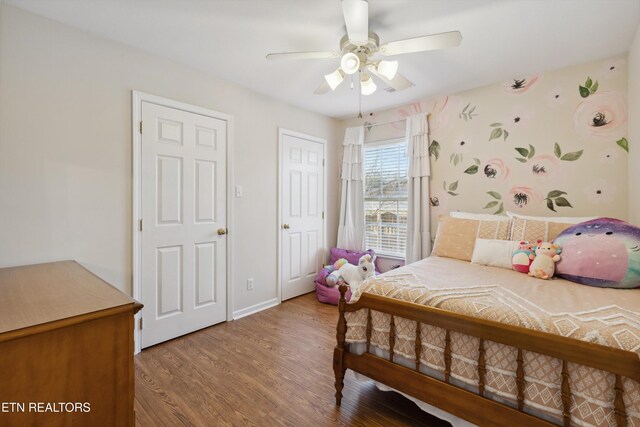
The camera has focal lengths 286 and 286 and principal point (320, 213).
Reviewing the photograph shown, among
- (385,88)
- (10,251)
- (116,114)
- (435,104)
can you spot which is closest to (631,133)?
(435,104)

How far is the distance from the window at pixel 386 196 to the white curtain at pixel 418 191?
0.18 meters

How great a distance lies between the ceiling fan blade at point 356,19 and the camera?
1.42 m

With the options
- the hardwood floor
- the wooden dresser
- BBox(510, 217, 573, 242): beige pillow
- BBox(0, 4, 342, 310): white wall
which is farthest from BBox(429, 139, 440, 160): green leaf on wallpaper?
the wooden dresser

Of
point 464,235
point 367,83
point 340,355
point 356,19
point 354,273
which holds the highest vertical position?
point 356,19

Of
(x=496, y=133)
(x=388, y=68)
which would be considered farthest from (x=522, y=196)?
(x=388, y=68)

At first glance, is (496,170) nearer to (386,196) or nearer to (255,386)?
(386,196)

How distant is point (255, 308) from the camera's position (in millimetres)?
3072

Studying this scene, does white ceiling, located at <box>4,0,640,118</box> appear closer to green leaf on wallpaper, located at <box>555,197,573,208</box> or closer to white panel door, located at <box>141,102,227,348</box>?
white panel door, located at <box>141,102,227,348</box>

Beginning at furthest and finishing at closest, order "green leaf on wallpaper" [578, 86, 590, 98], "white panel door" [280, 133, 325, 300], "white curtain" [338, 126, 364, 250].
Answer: "white curtain" [338, 126, 364, 250], "white panel door" [280, 133, 325, 300], "green leaf on wallpaper" [578, 86, 590, 98]

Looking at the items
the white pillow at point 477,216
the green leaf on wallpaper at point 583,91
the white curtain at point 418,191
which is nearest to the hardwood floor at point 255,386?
the white curtain at point 418,191

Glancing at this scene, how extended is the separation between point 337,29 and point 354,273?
2312 millimetres

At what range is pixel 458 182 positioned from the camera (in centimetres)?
311

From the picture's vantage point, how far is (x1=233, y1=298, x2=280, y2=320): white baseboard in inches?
114

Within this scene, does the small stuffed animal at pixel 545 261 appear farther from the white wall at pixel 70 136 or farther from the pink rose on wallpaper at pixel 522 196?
the white wall at pixel 70 136
